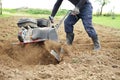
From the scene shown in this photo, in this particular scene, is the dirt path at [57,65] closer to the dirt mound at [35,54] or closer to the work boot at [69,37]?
the dirt mound at [35,54]

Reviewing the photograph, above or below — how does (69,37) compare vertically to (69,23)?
below

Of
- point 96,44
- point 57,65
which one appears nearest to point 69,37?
point 96,44

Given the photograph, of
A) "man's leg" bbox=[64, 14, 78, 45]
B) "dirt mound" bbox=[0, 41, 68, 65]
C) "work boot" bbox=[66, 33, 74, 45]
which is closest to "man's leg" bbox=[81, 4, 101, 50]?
"man's leg" bbox=[64, 14, 78, 45]

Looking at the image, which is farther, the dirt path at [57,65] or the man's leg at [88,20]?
the man's leg at [88,20]

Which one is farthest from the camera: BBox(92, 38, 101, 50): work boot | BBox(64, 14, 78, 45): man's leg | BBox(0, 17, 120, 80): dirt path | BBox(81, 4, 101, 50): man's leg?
BBox(64, 14, 78, 45): man's leg

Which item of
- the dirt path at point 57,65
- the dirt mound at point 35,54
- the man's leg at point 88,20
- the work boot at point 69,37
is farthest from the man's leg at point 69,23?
the dirt mound at point 35,54

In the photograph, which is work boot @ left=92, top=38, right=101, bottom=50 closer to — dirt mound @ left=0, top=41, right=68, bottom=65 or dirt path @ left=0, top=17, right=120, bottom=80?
dirt path @ left=0, top=17, right=120, bottom=80

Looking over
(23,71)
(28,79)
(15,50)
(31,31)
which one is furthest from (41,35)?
(28,79)

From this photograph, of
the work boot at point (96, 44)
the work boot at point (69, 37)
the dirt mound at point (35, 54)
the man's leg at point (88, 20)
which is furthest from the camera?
the work boot at point (69, 37)

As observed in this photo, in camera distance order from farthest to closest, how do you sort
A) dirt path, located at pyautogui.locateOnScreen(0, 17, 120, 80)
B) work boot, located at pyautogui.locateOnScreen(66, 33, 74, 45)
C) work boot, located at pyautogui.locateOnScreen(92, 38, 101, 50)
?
work boot, located at pyautogui.locateOnScreen(66, 33, 74, 45), work boot, located at pyautogui.locateOnScreen(92, 38, 101, 50), dirt path, located at pyautogui.locateOnScreen(0, 17, 120, 80)

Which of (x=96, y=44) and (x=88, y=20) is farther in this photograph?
(x=96, y=44)

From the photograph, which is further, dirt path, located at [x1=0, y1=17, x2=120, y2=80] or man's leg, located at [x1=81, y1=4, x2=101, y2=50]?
man's leg, located at [x1=81, y1=4, x2=101, y2=50]

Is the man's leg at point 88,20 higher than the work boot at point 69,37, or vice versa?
the man's leg at point 88,20

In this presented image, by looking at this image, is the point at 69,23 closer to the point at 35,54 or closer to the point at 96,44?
the point at 96,44
